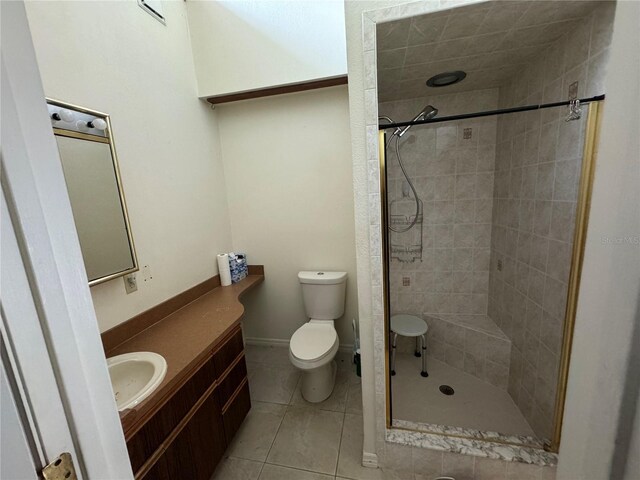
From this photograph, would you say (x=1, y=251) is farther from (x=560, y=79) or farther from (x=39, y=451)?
(x=560, y=79)

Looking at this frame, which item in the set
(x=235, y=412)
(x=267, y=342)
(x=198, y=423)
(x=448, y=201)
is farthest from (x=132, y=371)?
(x=448, y=201)

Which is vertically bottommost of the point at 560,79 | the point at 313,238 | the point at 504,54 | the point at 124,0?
the point at 313,238

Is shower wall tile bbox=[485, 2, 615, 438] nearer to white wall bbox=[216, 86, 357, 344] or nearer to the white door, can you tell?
white wall bbox=[216, 86, 357, 344]

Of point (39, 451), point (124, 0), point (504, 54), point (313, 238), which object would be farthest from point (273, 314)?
point (504, 54)

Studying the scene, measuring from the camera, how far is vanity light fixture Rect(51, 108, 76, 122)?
1.09m

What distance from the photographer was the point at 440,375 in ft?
6.93

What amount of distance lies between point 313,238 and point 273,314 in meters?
0.86

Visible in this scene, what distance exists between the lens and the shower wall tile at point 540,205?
4.19 ft

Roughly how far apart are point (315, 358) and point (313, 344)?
0.53 feet

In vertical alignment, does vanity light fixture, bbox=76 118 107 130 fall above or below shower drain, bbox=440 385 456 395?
above

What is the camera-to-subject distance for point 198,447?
3.92 feet

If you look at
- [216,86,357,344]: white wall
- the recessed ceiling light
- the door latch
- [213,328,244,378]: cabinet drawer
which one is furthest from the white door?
the recessed ceiling light

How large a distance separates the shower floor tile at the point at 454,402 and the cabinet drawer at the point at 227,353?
3.63ft

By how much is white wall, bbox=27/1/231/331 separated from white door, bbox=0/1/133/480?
3.45ft
